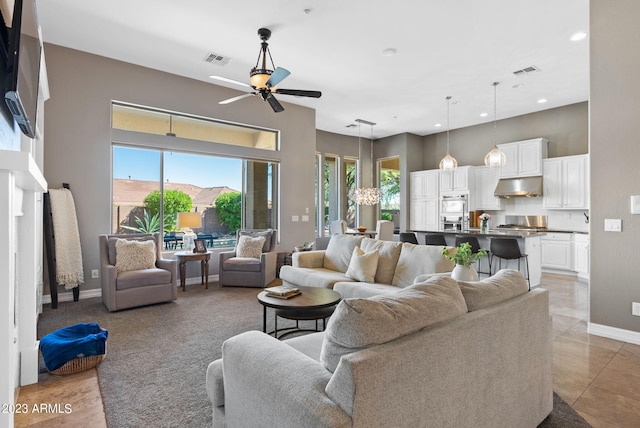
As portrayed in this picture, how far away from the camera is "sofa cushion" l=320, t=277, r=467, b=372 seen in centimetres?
116

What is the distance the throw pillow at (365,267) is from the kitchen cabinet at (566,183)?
205 inches

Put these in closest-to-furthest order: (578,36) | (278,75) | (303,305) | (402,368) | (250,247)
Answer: (402,368), (303,305), (278,75), (578,36), (250,247)

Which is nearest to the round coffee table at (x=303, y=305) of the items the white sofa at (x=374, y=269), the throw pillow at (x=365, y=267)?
the white sofa at (x=374, y=269)

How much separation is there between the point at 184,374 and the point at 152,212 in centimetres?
361

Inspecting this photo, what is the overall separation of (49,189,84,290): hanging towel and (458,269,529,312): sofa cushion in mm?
4847

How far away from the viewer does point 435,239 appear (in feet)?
19.6

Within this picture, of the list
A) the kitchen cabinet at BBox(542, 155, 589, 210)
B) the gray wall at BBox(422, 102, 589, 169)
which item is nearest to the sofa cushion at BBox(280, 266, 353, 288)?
the kitchen cabinet at BBox(542, 155, 589, 210)

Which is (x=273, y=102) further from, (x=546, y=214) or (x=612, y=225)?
(x=546, y=214)

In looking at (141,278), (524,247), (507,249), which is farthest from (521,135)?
(141,278)

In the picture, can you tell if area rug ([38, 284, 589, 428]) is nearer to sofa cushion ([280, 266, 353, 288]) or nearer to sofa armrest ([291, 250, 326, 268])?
sofa cushion ([280, 266, 353, 288])

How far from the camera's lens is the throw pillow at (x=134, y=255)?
429 centimetres

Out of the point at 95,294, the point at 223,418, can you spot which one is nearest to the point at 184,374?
the point at 223,418

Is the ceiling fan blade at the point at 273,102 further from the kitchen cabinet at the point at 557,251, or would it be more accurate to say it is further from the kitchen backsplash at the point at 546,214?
the kitchen backsplash at the point at 546,214

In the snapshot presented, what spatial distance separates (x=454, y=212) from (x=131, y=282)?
7094 millimetres
